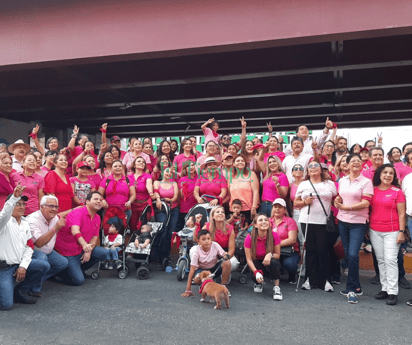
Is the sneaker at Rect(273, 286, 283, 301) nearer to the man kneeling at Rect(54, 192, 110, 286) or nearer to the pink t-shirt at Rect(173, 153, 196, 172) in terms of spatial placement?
the man kneeling at Rect(54, 192, 110, 286)

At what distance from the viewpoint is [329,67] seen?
9305 millimetres

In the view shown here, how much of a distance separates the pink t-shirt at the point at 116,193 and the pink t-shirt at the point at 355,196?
12.4ft

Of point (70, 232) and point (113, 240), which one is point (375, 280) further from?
point (70, 232)

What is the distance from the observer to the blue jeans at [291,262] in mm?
5805

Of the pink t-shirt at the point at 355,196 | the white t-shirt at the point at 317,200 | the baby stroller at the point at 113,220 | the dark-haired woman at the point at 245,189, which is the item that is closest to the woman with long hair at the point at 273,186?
the dark-haired woman at the point at 245,189

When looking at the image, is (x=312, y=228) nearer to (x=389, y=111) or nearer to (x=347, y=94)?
(x=347, y=94)

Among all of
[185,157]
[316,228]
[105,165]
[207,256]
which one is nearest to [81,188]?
[105,165]

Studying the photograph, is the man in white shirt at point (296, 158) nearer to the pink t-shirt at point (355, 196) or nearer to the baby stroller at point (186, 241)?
the pink t-shirt at point (355, 196)

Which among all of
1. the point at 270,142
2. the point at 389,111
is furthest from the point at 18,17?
the point at 389,111

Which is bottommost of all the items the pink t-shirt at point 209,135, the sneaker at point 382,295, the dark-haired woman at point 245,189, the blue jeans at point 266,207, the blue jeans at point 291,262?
the sneaker at point 382,295

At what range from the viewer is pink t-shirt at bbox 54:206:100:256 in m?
5.83

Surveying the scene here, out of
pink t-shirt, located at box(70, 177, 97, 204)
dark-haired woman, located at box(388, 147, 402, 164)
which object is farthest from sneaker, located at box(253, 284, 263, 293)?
dark-haired woman, located at box(388, 147, 402, 164)

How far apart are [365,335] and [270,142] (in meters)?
4.49

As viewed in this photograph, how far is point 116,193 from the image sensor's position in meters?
6.79
